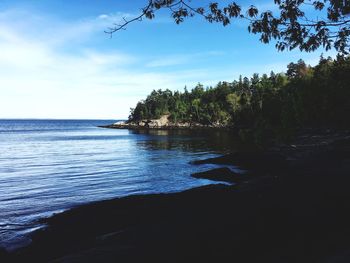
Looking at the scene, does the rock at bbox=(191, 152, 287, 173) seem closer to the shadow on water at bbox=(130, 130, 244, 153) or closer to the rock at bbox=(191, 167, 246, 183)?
the rock at bbox=(191, 167, 246, 183)

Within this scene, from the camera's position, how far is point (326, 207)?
13.7 metres

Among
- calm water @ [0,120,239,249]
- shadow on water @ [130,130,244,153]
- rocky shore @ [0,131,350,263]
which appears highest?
rocky shore @ [0,131,350,263]

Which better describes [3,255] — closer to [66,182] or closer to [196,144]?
[66,182]

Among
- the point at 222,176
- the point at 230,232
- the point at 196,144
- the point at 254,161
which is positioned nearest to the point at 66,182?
the point at 222,176

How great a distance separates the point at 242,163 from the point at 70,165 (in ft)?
73.2

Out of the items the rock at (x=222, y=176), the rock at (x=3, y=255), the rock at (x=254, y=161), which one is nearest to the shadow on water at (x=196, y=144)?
the rock at (x=254, y=161)

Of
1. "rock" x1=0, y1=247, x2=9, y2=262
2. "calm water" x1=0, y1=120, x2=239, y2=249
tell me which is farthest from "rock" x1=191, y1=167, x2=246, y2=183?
"rock" x1=0, y1=247, x2=9, y2=262

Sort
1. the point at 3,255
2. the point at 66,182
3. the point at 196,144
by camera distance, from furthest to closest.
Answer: the point at 196,144 < the point at 66,182 < the point at 3,255

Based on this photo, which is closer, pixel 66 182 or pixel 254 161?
pixel 66 182

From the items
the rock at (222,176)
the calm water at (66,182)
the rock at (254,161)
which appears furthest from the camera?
the rock at (254,161)

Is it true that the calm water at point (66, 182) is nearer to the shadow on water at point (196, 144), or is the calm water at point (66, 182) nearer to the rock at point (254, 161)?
the rock at point (254, 161)

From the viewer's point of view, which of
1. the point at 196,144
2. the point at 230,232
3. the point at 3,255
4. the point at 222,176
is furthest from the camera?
the point at 196,144

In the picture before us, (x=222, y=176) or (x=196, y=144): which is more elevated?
(x=196, y=144)

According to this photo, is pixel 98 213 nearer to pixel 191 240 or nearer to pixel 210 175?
pixel 191 240
